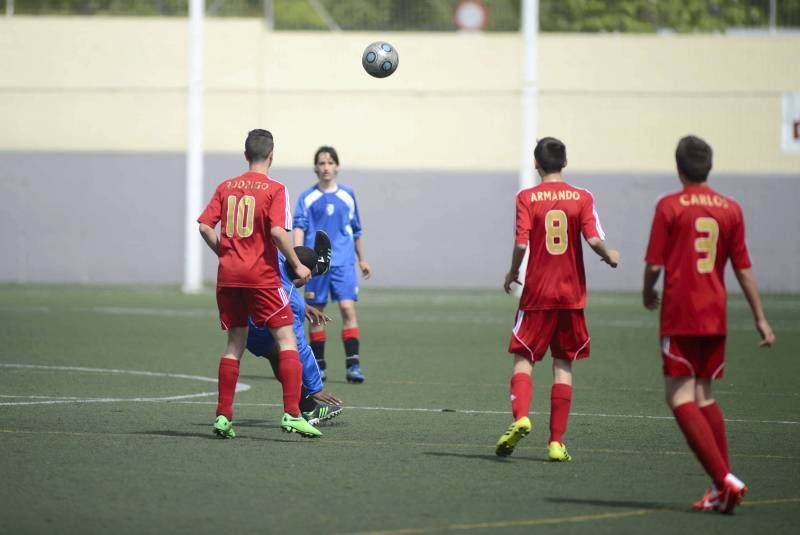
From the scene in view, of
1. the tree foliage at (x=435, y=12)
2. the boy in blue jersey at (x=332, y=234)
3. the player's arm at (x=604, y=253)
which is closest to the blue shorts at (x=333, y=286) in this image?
the boy in blue jersey at (x=332, y=234)

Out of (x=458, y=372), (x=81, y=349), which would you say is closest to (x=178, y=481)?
(x=458, y=372)

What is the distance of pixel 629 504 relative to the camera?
8.25 meters

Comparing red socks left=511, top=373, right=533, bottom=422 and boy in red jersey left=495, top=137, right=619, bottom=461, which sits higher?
boy in red jersey left=495, top=137, right=619, bottom=461

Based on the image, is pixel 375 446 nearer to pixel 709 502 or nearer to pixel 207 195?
pixel 709 502

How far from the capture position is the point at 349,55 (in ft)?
97.9

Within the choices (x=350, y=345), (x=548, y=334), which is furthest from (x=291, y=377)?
(x=350, y=345)

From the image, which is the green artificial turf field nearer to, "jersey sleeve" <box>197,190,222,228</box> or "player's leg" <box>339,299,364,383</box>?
"player's leg" <box>339,299,364,383</box>

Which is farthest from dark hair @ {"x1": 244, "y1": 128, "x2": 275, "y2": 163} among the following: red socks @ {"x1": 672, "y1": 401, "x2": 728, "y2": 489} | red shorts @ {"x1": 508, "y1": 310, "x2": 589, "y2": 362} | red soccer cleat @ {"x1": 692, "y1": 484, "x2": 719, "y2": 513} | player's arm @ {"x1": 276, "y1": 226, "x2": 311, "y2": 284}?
red soccer cleat @ {"x1": 692, "y1": 484, "x2": 719, "y2": 513}

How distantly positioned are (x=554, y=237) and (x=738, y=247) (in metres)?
1.85

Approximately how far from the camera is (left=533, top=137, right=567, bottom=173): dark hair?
9891 mm

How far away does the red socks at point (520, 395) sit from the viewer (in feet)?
31.5

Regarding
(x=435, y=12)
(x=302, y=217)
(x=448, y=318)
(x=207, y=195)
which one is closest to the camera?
(x=302, y=217)

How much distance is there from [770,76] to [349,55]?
8531mm

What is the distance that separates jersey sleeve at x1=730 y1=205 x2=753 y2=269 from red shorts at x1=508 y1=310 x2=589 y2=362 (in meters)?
1.81
